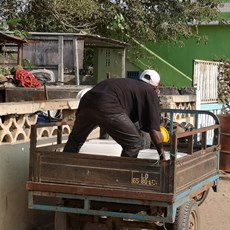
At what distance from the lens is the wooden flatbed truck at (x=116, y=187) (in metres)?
4.83

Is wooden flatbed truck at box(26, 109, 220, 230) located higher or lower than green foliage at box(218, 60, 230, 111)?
lower

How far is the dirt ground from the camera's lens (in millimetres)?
7121

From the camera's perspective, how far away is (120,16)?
Answer: 15883 mm

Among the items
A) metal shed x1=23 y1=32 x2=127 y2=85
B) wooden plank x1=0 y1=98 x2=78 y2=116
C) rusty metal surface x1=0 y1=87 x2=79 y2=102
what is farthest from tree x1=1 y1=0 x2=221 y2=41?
wooden plank x1=0 y1=98 x2=78 y2=116

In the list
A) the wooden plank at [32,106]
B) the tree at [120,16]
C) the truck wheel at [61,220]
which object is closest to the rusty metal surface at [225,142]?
the wooden plank at [32,106]

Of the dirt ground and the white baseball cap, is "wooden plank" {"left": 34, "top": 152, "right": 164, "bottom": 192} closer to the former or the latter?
the white baseball cap

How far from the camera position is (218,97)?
13.8 meters

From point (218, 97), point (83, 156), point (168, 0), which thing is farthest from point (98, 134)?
point (168, 0)

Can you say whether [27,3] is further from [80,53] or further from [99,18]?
[80,53]

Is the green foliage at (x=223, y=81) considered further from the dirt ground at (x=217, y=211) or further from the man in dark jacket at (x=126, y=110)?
the man in dark jacket at (x=126, y=110)

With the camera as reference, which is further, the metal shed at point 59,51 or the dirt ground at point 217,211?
the metal shed at point 59,51

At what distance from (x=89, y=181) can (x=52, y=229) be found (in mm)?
1778

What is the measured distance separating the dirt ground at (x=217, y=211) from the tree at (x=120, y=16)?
681cm

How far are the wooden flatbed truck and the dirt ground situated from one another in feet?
5.72
